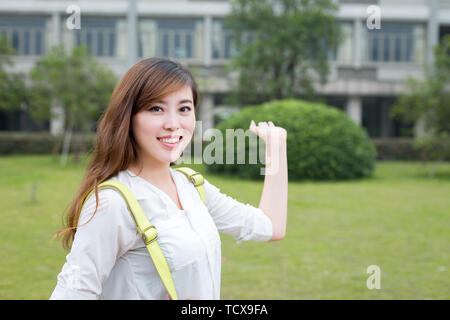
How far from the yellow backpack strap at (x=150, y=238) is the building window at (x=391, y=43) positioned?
24.1 metres

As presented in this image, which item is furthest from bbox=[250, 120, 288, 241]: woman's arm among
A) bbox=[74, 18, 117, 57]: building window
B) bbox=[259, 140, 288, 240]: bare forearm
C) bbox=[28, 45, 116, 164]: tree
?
bbox=[74, 18, 117, 57]: building window

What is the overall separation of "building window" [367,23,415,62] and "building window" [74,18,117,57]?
13.0 metres

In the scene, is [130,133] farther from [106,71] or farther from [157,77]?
[106,71]

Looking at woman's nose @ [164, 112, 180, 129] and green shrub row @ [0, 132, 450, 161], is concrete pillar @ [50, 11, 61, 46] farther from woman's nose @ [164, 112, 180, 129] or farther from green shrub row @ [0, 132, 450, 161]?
woman's nose @ [164, 112, 180, 129]

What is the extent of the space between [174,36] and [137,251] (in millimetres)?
23008

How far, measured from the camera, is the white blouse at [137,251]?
3.84 ft

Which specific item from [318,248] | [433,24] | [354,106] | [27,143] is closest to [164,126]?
[318,248]

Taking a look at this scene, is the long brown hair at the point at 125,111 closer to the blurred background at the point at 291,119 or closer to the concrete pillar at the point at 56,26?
the blurred background at the point at 291,119

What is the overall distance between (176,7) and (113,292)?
890 inches

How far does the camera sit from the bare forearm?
1.55 metres

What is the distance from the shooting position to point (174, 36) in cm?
2320

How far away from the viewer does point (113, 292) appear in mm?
1244

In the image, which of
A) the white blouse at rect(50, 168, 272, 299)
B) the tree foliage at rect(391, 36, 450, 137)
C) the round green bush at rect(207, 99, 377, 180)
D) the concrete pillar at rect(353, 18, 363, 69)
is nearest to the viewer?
the white blouse at rect(50, 168, 272, 299)

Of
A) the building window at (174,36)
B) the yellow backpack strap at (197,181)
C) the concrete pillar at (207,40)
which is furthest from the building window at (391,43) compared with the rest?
the yellow backpack strap at (197,181)
